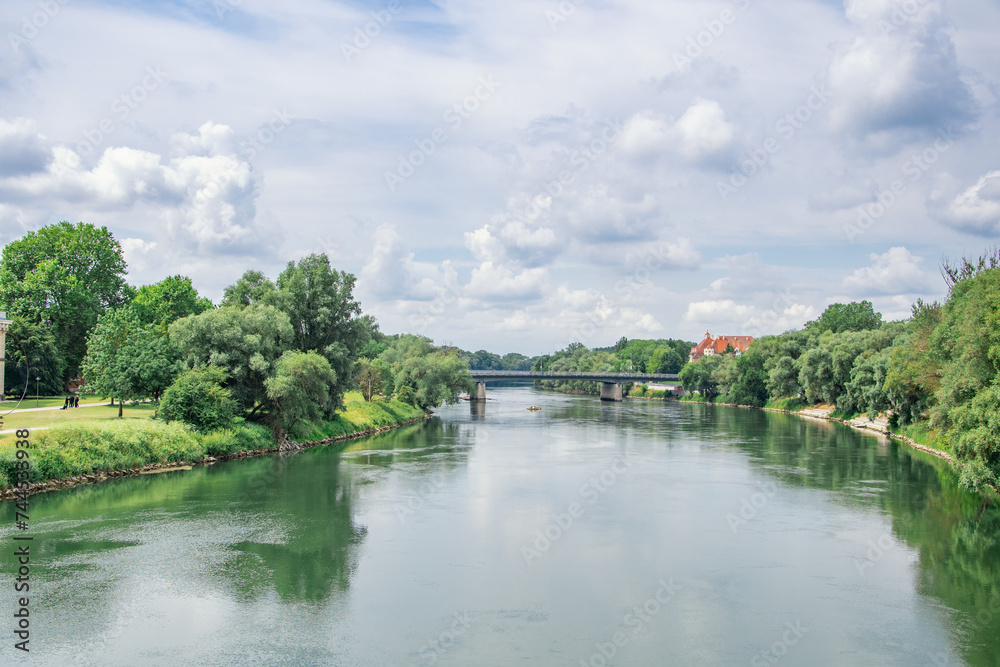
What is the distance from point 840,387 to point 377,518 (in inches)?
2443

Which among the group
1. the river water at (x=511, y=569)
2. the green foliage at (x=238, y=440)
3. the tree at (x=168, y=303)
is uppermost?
the tree at (x=168, y=303)

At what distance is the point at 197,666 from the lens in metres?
13.5

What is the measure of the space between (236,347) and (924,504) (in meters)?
37.1

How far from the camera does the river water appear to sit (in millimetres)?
14844

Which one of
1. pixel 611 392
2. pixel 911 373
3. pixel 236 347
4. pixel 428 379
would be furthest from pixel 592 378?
pixel 236 347

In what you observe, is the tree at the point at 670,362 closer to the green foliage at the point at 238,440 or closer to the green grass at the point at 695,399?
the green grass at the point at 695,399

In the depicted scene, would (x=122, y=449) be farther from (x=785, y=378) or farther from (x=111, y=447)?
(x=785, y=378)

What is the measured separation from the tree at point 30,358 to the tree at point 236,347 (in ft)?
63.8

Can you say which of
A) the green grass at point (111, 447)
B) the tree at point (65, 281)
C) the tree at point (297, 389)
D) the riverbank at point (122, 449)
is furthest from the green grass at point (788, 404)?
the tree at point (65, 281)

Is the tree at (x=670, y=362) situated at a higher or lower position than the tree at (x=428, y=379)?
higher

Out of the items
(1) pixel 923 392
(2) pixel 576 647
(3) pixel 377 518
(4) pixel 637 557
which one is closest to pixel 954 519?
(4) pixel 637 557

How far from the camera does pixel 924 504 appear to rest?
29.4m

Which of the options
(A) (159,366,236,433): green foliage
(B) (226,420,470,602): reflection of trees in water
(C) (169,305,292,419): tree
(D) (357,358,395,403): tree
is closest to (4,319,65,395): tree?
(C) (169,305,292,419): tree

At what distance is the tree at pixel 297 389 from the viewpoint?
43.0 m
